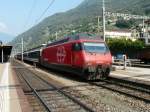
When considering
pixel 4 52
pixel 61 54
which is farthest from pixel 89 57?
pixel 4 52

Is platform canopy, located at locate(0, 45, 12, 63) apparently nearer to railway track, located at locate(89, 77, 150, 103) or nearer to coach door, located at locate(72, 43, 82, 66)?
coach door, located at locate(72, 43, 82, 66)

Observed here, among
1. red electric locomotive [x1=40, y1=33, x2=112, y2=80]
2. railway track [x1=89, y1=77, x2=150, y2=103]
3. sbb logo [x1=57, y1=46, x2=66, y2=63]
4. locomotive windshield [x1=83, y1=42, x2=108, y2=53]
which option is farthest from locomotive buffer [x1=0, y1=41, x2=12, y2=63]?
railway track [x1=89, y1=77, x2=150, y2=103]

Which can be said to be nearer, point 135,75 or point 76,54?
point 76,54

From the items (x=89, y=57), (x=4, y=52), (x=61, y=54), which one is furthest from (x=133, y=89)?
(x=4, y=52)

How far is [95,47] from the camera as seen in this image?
2386cm

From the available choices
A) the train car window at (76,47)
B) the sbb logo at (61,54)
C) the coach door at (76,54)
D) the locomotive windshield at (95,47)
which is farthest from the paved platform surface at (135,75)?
the sbb logo at (61,54)

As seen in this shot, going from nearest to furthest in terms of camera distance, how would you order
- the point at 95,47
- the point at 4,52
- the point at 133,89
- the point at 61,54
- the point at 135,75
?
the point at 133,89 < the point at 95,47 < the point at 135,75 < the point at 61,54 < the point at 4,52

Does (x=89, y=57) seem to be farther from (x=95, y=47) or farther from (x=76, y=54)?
(x=76, y=54)

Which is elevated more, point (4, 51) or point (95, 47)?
point (4, 51)

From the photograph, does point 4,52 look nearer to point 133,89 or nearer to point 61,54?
point 61,54

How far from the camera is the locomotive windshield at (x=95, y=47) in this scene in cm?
2351

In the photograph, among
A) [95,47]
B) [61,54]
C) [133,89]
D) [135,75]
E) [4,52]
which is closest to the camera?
[133,89]

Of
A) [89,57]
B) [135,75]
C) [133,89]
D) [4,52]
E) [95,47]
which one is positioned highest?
[4,52]

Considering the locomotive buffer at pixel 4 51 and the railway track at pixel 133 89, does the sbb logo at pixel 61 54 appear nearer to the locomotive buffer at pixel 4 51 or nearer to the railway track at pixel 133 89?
the railway track at pixel 133 89
